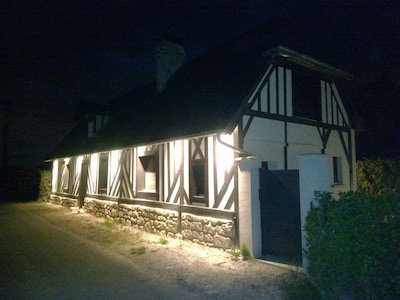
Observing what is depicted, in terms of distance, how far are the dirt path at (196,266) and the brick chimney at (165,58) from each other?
6.37 meters

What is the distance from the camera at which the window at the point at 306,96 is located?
27.5ft

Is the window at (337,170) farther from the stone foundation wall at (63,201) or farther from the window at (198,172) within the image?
the stone foundation wall at (63,201)

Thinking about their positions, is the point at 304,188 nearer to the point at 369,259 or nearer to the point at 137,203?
the point at 369,259

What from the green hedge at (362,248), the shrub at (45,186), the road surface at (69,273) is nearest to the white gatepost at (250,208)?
the road surface at (69,273)

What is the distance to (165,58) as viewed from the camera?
1225cm

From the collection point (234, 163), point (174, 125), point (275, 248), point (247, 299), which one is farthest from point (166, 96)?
point (247, 299)

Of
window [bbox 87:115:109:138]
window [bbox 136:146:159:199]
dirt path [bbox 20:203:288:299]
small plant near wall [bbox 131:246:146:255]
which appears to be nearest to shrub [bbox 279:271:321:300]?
dirt path [bbox 20:203:288:299]

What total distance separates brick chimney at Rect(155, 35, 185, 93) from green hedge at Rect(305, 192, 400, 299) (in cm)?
962

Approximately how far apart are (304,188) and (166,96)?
7.35m

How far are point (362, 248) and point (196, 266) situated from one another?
3191 mm

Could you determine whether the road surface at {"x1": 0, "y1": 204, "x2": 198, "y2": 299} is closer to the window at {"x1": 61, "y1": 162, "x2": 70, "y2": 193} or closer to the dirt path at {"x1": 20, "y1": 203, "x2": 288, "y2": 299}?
the dirt path at {"x1": 20, "y1": 203, "x2": 288, "y2": 299}

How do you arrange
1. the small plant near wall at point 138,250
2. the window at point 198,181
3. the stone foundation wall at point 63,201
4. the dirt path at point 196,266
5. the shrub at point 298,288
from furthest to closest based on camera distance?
the stone foundation wall at point 63,201 → the window at point 198,181 → the small plant near wall at point 138,250 → the dirt path at point 196,266 → the shrub at point 298,288

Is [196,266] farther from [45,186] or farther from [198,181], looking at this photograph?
[45,186]

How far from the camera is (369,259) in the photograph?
3.53 metres
